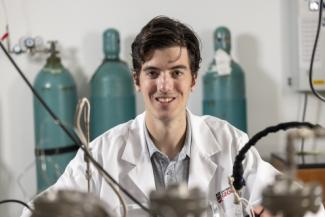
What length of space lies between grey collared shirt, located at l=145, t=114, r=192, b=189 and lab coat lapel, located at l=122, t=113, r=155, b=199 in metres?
0.03

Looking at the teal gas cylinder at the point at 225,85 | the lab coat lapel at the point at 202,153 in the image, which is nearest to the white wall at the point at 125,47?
the teal gas cylinder at the point at 225,85

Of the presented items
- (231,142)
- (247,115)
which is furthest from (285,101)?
(231,142)

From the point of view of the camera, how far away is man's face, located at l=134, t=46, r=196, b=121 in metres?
1.28

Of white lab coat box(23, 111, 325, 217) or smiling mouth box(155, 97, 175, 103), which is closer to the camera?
white lab coat box(23, 111, 325, 217)

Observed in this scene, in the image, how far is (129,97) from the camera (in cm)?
209

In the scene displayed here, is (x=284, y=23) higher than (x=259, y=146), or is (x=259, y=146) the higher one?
(x=284, y=23)

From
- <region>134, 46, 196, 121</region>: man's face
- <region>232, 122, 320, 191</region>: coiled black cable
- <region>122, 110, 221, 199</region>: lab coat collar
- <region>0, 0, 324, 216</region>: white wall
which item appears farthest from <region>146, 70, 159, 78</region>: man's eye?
<region>0, 0, 324, 216</region>: white wall

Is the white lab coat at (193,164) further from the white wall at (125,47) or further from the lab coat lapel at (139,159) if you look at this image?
the white wall at (125,47)

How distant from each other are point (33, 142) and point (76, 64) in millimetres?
484

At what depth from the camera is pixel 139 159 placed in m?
1.29

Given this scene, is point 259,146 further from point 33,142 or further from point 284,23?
point 33,142

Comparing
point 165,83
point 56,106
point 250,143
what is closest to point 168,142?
point 165,83

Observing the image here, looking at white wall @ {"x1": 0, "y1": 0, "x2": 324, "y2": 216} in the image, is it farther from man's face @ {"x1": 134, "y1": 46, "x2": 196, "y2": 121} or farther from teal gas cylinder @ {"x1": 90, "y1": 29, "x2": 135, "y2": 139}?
man's face @ {"x1": 134, "y1": 46, "x2": 196, "y2": 121}

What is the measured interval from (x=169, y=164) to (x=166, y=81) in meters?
0.26
